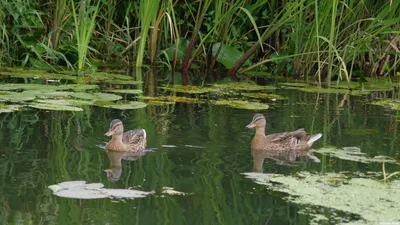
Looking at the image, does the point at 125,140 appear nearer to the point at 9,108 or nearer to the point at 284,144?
the point at 284,144

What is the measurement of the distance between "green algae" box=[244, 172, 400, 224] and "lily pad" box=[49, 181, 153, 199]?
3.15 feet

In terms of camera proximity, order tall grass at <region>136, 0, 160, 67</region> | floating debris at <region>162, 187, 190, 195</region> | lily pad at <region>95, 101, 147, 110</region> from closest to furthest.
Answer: floating debris at <region>162, 187, 190, 195</region>, lily pad at <region>95, 101, 147, 110</region>, tall grass at <region>136, 0, 160, 67</region>

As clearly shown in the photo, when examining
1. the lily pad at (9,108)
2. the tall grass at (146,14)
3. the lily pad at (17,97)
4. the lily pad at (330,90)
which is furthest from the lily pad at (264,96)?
the lily pad at (9,108)

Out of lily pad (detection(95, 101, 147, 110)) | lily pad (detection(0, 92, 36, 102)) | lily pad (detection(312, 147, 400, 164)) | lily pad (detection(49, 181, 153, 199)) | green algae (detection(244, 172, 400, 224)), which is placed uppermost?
lily pad (detection(0, 92, 36, 102))

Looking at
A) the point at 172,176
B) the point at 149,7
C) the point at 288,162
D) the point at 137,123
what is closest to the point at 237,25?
the point at 149,7

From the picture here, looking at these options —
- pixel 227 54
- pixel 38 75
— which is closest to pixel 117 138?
pixel 38 75

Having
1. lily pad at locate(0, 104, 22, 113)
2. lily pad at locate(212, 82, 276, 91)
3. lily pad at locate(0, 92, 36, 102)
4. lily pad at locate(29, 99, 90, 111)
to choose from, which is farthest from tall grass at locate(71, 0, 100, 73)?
lily pad at locate(0, 104, 22, 113)

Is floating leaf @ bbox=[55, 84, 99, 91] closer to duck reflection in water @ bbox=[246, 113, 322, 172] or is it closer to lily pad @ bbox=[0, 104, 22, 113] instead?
lily pad @ bbox=[0, 104, 22, 113]

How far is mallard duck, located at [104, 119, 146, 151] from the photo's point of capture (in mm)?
7031

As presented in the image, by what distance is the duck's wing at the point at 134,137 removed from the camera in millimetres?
7035

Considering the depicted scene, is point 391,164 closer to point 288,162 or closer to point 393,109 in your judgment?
point 288,162

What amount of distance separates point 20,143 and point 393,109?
14.3 feet

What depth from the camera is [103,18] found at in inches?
491

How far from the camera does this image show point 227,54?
40.8ft
